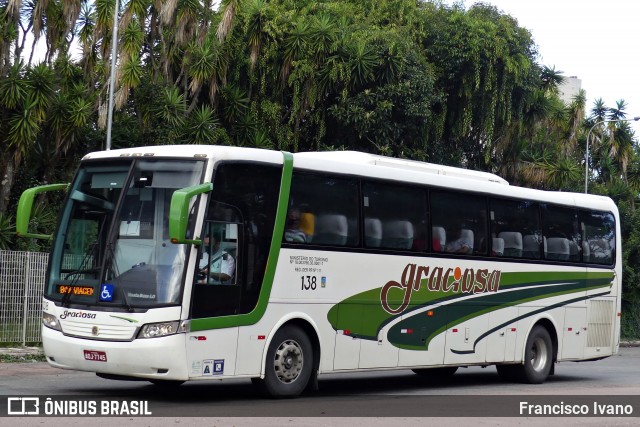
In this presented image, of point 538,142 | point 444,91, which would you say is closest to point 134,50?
point 444,91

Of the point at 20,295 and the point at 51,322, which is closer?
the point at 51,322

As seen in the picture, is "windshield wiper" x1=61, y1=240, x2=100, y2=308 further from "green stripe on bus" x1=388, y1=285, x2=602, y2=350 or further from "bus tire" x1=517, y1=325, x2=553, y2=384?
"bus tire" x1=517, y1=325, x2=553, y2=384

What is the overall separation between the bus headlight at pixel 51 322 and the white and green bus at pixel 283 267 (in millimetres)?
36

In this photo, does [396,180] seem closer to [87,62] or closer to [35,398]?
[35,398]

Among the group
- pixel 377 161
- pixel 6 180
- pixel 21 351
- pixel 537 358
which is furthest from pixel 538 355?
pixel 6 180

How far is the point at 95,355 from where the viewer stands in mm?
12414

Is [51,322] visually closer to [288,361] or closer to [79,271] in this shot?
[79,271]

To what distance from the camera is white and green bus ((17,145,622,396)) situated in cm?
1241

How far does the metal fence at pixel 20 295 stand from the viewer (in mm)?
20797

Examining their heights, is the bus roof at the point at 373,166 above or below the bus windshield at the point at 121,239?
above

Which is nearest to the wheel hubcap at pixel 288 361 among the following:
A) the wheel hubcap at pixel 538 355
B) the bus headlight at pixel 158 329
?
the bus headlight at pixel 158 329

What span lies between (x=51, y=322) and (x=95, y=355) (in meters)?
0.98

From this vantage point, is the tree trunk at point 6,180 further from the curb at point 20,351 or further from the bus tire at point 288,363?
the bus tire at point 288,363

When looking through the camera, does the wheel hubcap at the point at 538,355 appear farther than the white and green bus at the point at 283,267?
Yes
